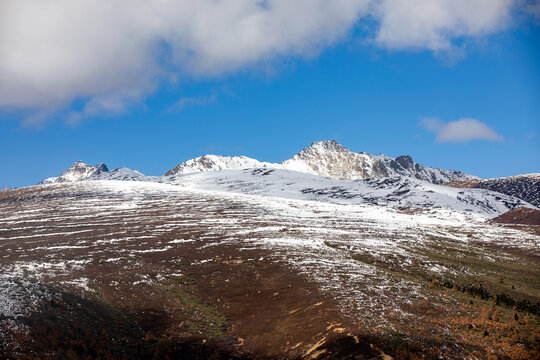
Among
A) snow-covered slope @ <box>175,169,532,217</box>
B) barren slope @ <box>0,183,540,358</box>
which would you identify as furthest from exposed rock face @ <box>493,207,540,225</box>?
barren slope @ <box>0,183,540,358</box>

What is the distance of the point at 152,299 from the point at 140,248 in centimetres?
2023

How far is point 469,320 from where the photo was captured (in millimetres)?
24828

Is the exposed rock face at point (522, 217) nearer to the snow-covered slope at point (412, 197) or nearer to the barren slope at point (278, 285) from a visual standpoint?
the snow-covered slope at point (412, 197)

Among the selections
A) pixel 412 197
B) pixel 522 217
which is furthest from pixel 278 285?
pixel 412 197

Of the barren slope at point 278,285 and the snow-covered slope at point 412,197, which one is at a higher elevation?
the snow-covered slope at point 412,197

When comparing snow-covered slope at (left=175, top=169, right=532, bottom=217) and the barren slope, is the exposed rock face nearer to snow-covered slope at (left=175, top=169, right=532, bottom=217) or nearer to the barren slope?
snow-covered slope at (left=175, top=169, right=532, bottom=217)

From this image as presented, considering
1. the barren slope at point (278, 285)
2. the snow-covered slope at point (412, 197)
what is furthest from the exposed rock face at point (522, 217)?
the barren slope at point (278, 285)

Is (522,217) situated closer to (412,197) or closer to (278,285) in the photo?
(412,197)

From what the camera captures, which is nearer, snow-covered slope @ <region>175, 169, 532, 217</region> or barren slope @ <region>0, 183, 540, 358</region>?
barren slope @ <region>0, 183, 540, 358</region>

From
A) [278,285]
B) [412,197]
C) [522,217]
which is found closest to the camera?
[278,285]

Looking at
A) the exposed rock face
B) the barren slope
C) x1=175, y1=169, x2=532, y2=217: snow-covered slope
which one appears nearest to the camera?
the barren slope

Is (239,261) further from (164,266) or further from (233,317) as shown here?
(233,317)

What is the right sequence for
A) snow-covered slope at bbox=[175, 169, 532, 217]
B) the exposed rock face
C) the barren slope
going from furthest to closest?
1. snow-covered slope at bbox=[175, 169, 532, 217]
2. the exposed rock face
3. the barren slope

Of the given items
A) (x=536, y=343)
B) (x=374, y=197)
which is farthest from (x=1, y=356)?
(x=374, y=197)
